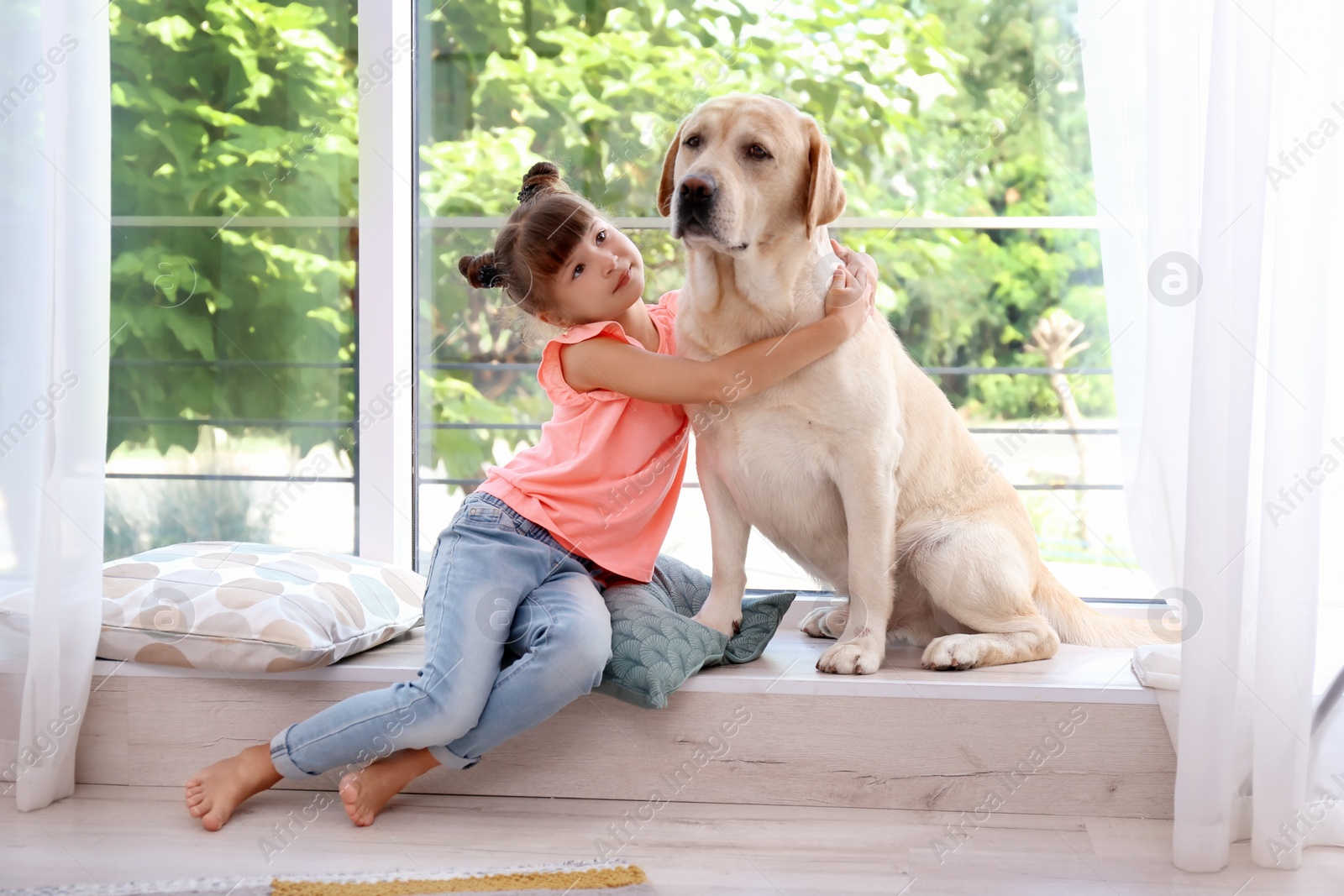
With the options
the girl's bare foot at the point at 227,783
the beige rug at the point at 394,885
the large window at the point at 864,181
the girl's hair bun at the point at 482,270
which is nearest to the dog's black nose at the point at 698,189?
the girl's hair bun at the point at 482,270

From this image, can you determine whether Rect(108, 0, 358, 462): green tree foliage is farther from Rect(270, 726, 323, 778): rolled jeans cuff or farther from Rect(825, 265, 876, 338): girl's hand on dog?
Rect(825, 265, 876, 338): girl's hand on dog

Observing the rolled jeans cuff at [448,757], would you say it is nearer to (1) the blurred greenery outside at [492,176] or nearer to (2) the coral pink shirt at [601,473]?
(2) the coral pink shirt at [601,473]

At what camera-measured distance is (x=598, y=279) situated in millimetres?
1801

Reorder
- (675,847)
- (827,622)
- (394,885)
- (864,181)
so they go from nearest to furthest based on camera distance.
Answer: (394,885) < (675,847) < (827,622) < (864,181)

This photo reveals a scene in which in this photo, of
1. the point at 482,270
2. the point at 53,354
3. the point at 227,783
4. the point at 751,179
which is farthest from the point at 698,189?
the point at 227,783

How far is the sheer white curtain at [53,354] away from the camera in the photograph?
1.65 metres

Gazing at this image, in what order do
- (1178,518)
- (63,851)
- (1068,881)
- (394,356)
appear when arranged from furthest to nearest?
1. (394,356)
2. (1178,518)
3. (63,851)
4. (1068,881)

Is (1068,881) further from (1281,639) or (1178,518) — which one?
(1178,518)

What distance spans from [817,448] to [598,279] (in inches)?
19.8

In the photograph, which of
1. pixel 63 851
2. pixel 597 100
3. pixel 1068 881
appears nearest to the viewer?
pixel 1068 881

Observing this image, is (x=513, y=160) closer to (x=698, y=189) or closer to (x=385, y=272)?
(x=385, y=272)

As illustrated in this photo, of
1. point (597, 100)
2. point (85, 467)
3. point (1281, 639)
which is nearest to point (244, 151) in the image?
point (597, 100)

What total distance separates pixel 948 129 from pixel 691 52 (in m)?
0.75

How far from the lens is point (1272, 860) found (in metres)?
1.42
